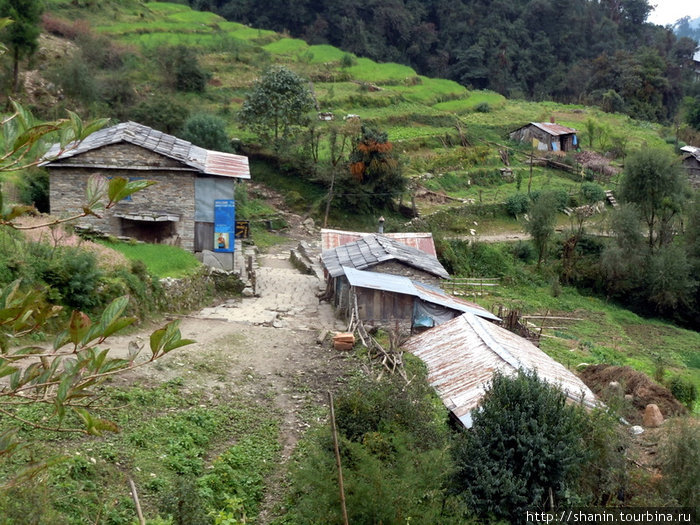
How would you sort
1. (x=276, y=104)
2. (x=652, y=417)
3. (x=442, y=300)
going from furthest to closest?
(x=276, y=104) < (x=442, y=300) < (x=652, y=417)

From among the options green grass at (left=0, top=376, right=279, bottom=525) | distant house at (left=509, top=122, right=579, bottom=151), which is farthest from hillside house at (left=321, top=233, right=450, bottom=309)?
distant house at (left=509, top=122, right=579, bottom=151)

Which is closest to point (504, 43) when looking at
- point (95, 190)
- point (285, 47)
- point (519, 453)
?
point (285, 47)

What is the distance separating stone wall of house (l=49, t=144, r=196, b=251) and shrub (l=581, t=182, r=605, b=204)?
2654cm

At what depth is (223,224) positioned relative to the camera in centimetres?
2131

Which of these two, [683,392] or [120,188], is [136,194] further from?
[120,188]

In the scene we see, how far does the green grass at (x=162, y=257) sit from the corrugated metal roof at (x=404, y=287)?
433cm

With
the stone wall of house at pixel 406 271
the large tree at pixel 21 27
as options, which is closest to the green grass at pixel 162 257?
the stone wall of house at pixel 406 271

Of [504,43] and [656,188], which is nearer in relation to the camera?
[656,188]

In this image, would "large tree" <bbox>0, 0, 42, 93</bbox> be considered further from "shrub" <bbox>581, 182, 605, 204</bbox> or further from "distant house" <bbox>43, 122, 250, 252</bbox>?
"shrub" <bbox>581, 182, 605, 204</bbox>

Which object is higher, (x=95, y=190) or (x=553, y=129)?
(x=553, y=129)

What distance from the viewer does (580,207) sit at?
39.5 meters

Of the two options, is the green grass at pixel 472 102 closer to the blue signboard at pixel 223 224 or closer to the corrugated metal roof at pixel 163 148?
the corrugated metal roof at pixel 163 148

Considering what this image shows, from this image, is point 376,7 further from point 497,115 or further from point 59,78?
point 59,78

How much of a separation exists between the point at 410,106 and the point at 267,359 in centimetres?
3789
